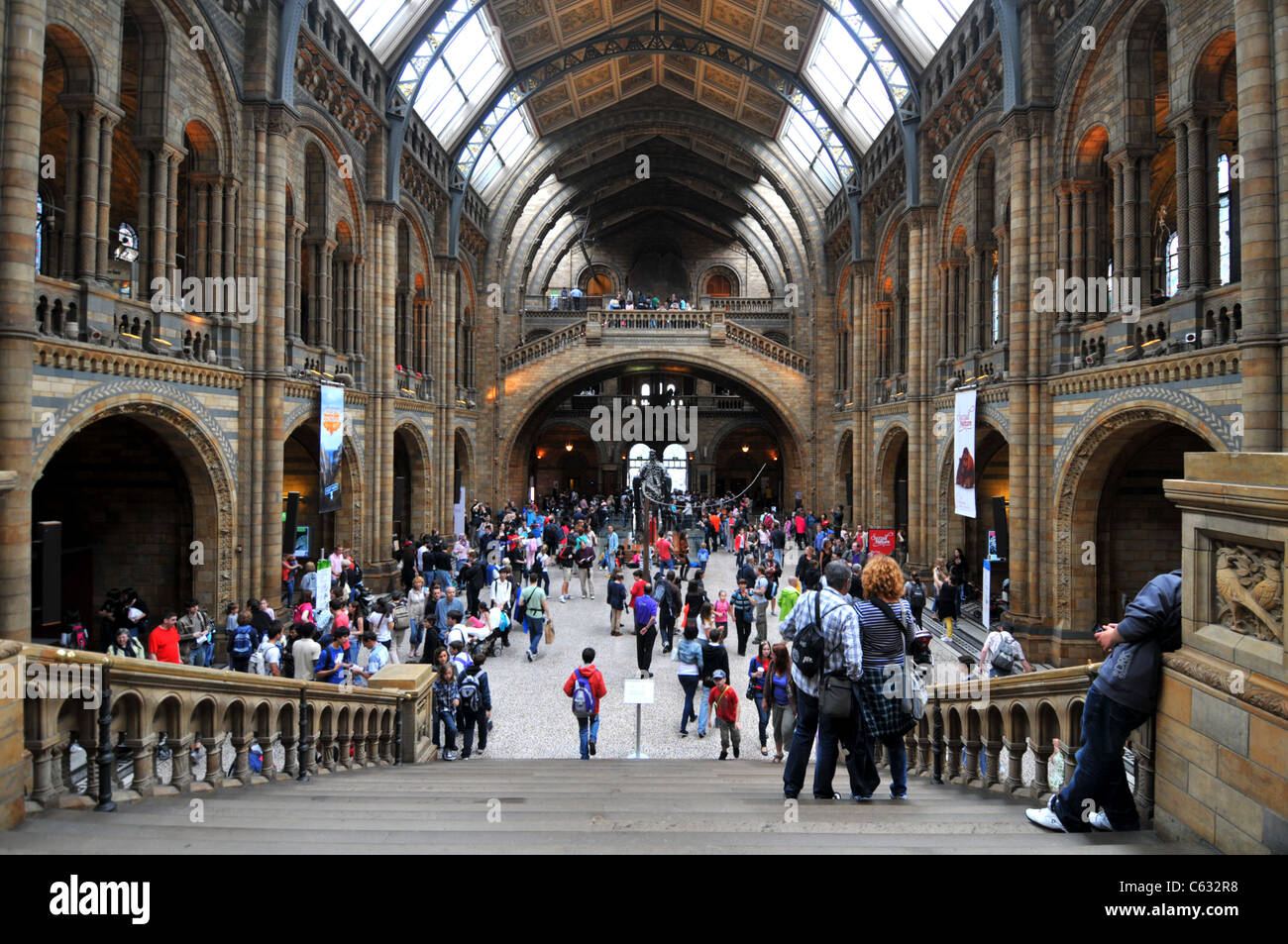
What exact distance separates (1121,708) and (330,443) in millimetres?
14279

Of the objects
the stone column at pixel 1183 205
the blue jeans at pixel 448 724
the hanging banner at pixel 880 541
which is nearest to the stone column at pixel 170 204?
the blue jeans at pixel 448 724

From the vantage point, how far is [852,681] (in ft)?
14.0

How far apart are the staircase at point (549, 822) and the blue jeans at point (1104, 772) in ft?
0.29

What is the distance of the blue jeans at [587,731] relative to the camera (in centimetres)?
787

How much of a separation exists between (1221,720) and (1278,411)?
642 cm

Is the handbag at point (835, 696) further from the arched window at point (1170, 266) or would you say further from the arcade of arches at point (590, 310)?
the arched window at point (1170, 266)

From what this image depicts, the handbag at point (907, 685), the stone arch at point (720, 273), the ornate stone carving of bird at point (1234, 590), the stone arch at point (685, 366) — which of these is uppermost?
the stone arch at point (720, 273)

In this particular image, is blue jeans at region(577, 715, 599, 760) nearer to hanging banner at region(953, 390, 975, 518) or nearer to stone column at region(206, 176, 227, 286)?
stone column at region(206, 176, 227, 286)

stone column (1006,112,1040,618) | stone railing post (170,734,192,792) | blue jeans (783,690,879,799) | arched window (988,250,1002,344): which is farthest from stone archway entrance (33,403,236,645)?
arched window (988,250,1002,344)

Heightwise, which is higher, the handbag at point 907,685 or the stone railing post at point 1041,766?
the handbag at point 907,685

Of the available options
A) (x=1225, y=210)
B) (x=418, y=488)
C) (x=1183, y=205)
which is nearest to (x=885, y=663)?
(x=1183, y=205)

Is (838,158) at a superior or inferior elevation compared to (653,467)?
superior
